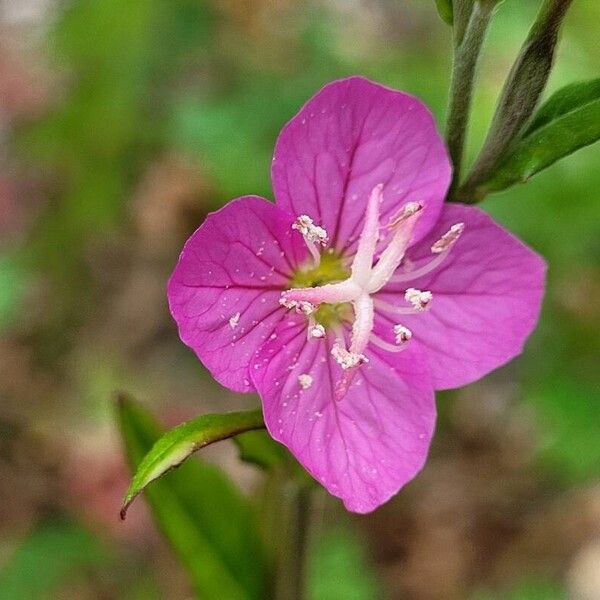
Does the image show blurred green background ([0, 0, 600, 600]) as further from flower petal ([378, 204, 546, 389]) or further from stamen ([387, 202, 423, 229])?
stamen ([387, 202, 423, 229])

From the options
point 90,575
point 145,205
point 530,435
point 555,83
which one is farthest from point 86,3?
point 530,435

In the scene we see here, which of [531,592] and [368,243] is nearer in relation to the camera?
[368,243]

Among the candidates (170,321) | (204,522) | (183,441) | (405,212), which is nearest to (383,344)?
(405,212)

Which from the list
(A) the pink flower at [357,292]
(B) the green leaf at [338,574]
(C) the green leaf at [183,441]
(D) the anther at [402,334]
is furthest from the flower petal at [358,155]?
(B) the green leaf at [338,574]

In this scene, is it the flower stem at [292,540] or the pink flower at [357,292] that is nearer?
the pink flower at [357,292]

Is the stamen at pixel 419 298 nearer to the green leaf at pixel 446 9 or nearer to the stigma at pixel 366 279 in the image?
the stigma at pixel 366 279

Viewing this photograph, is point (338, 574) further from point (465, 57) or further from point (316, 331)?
point (465, 57)
